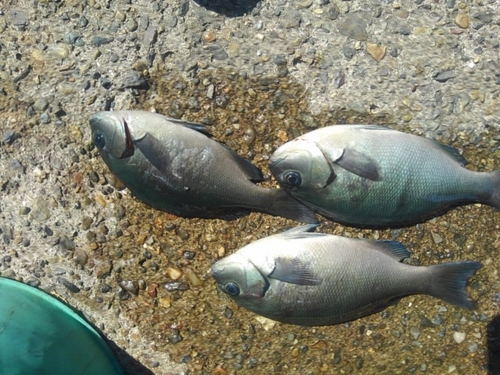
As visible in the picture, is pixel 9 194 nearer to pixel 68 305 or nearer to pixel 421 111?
pixel 68 305

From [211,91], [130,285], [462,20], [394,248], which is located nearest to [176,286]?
[130,285]

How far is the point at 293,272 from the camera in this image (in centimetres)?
296

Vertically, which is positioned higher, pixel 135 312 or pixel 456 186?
pixel 456 186

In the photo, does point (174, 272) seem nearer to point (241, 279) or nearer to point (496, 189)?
point (241, 279)

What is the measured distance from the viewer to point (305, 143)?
2.95 m

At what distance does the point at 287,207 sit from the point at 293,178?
0.76ft

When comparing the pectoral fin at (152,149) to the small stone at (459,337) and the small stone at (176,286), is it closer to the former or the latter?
the small stone at (176,286)

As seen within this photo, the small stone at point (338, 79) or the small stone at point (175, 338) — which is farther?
the small stone at point (175, 338)

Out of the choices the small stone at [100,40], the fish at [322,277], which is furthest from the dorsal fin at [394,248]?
the small stone at [100,40]

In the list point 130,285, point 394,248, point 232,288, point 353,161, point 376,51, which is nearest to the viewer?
point 353,161

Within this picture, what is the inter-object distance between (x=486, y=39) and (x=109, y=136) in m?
2.17

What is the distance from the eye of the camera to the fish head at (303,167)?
291cm

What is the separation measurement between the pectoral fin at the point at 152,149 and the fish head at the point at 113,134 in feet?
0.18

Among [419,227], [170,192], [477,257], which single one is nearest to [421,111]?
[419,227]
